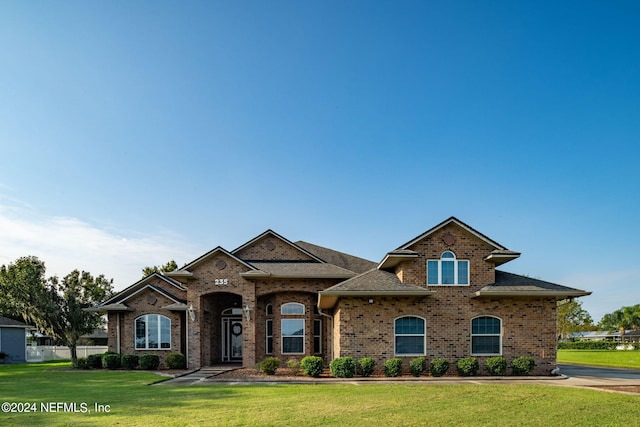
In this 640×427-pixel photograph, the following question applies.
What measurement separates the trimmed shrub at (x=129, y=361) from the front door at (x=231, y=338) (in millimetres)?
5199

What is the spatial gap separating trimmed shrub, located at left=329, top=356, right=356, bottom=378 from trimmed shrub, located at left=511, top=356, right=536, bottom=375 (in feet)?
20.6

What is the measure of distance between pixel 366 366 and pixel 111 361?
1295 centimetres

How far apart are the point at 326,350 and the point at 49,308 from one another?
15.5 meters

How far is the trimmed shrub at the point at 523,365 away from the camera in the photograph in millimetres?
18328

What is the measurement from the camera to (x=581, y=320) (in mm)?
73062

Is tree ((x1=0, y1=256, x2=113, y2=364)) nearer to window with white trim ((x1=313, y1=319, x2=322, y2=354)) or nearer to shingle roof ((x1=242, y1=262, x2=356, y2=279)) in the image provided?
shingle roof ((x1=242, y1=262, x2=356, y2=279))

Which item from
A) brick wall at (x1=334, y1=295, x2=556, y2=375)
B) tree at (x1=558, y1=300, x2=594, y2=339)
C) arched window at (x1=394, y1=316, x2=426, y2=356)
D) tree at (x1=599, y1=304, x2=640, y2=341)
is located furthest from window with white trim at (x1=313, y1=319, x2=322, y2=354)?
tree at (x1=599, y1=304, x2=640, y2=341)

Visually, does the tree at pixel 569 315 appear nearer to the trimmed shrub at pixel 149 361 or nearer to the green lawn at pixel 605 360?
the green lawn at pixel 605 360

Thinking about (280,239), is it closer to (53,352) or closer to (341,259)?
(341,259)

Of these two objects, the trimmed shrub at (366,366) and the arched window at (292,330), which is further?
the arched window at (292,330)

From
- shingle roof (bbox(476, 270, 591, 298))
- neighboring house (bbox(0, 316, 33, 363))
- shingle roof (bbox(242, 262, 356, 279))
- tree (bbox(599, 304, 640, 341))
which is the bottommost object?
tree (bbox(599, 304, 640, 341))

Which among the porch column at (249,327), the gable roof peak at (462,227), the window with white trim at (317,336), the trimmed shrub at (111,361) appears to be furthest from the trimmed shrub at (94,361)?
the gable roof peak at (462,227)

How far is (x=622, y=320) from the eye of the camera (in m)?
105

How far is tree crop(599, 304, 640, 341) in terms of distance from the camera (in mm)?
101525
